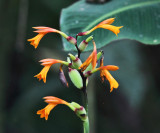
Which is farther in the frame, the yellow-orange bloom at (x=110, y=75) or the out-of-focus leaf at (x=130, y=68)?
the out-of-focus leaf at (x=130, y=68)

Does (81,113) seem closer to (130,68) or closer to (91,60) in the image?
(91,60)

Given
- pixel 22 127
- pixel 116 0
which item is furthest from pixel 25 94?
pixel 116 0

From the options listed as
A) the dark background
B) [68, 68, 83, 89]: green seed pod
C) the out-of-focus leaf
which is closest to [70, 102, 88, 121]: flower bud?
[68, 68, 83, 89]: green seed pod

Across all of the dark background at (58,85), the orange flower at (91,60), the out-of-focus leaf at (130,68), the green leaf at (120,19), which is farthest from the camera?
the out-of-focus leaf at (130,68)

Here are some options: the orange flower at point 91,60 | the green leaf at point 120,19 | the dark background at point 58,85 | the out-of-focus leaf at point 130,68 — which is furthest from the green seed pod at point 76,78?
the out-of-focus leaf at point 130,68

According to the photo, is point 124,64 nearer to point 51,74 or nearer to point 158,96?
point 158,96

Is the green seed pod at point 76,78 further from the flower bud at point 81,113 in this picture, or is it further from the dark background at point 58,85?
the dark background at point 58,85

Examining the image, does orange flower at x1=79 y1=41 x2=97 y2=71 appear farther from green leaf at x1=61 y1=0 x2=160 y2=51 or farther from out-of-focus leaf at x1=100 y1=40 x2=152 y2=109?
out-of-focus leaf at x1=100 y1=40 x2=152 y2=109
